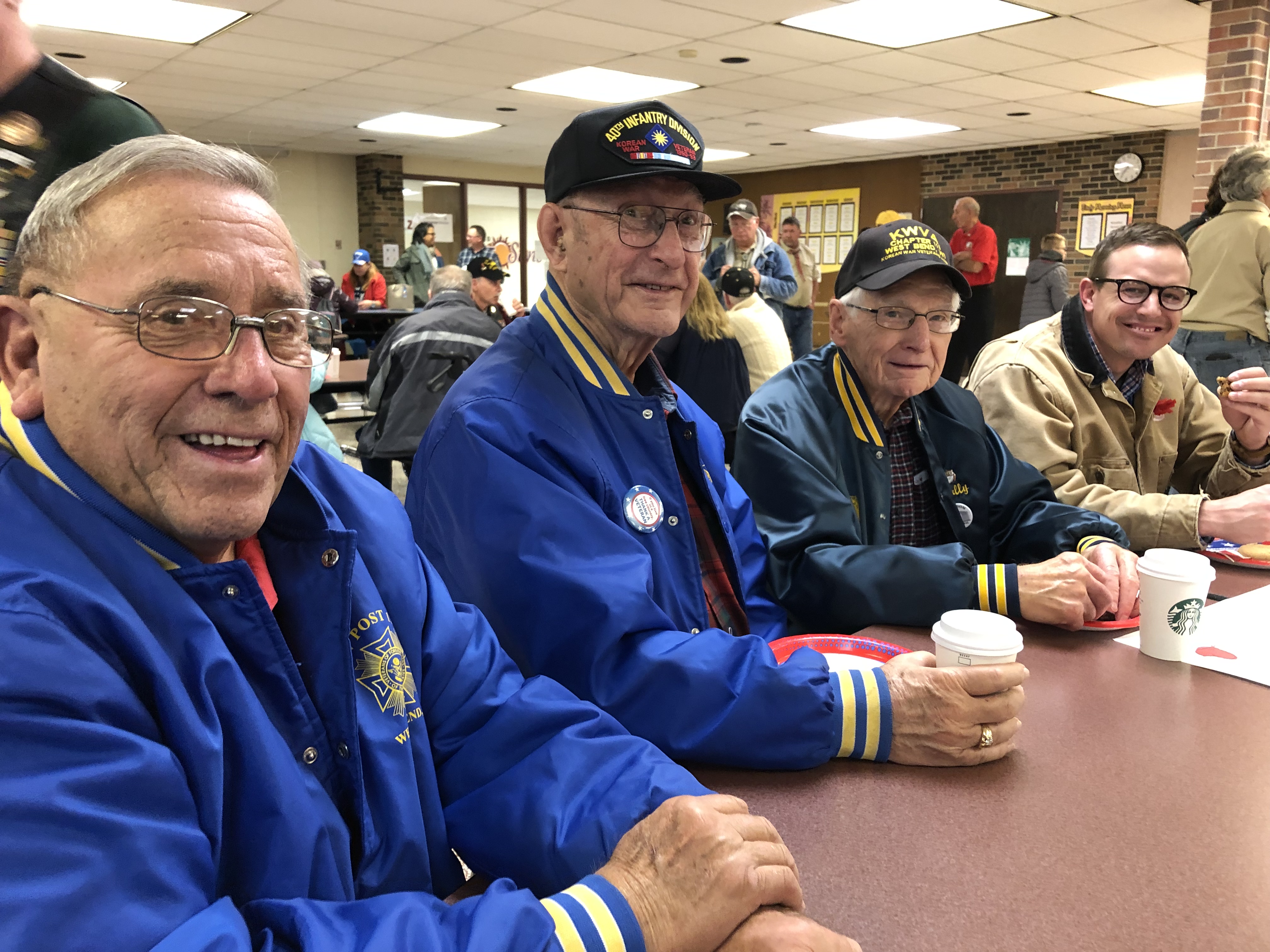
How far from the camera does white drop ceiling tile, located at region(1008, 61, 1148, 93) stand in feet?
24.2

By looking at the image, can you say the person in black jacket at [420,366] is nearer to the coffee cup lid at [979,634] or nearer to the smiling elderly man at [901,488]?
the smiling elderly man at [901,488]

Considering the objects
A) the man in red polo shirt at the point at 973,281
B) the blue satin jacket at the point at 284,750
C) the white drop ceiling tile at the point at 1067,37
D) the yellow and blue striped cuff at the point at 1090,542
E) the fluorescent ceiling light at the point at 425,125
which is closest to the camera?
the blue satin jacket at the point at 284,750

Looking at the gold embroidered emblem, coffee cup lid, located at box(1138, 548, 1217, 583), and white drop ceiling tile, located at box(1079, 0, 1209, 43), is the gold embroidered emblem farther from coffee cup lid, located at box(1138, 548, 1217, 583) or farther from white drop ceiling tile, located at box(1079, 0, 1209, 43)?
white drop ceiling tile, located at box(1079, 0, 1209, 43)

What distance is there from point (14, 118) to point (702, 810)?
1.14 m

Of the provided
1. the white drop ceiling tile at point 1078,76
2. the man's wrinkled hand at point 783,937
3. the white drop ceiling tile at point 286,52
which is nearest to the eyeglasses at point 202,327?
the man's wrinkled hand at point 783,937

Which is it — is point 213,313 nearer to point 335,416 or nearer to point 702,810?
point 702,810

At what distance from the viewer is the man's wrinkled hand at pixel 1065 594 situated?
1.54m

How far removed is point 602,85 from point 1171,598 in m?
8.05

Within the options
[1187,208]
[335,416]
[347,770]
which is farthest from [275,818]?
[1187,208]

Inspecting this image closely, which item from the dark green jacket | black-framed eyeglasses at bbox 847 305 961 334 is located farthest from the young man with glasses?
black-framed eyeglasses at bbox 847 305 961 334

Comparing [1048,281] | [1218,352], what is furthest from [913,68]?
[1218,352]

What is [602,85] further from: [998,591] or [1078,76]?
[998,591]

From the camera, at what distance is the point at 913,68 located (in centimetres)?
754

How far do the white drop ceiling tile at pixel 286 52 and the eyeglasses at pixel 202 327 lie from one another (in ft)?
22.4
